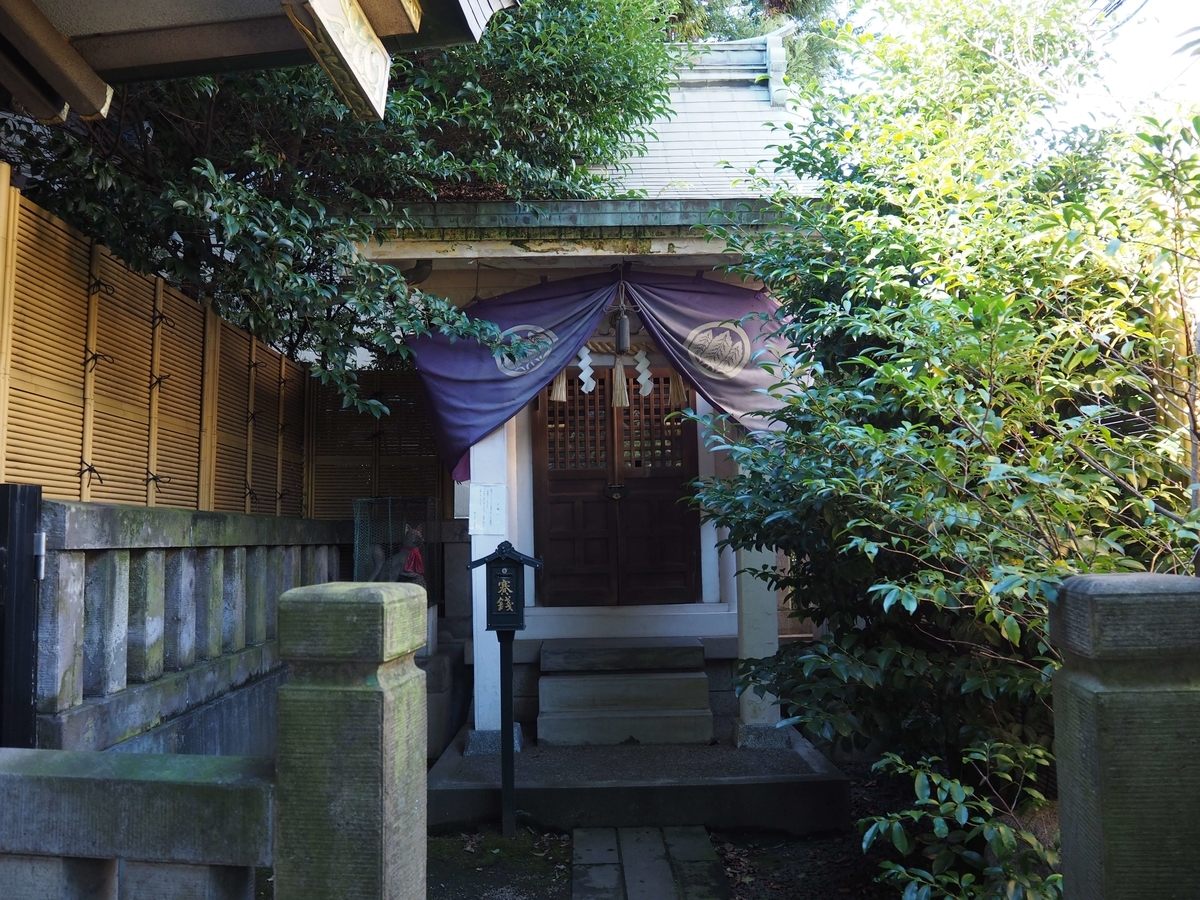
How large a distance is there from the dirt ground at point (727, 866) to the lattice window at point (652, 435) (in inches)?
154

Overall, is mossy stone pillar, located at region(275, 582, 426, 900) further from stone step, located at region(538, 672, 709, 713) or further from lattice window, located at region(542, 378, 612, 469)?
lattice window, located at region(542, 378, 612, 469)

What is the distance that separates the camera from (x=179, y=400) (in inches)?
241

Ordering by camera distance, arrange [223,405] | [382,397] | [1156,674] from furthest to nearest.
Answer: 1. [382,397]
2. [223,405]
3. [1156,674]

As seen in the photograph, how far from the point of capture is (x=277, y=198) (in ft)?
21.2

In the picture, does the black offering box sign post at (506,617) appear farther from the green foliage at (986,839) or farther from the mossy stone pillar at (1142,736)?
the mossy stone pillar at (1142,736)

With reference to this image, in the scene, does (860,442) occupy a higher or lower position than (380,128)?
lower

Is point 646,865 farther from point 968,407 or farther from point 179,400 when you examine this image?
point 179,400

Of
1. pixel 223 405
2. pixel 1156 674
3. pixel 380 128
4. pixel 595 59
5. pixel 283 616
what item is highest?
pixel 595 59

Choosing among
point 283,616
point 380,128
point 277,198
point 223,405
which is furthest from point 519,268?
point 283,616

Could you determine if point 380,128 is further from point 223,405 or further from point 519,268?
point 223,405

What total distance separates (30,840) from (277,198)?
5.17 metres

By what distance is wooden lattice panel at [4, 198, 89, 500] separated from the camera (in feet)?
13.9

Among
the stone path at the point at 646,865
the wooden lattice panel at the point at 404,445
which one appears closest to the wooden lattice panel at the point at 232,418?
the wooden lattice panel at the point at 404,445

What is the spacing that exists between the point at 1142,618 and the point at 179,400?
5.96m
